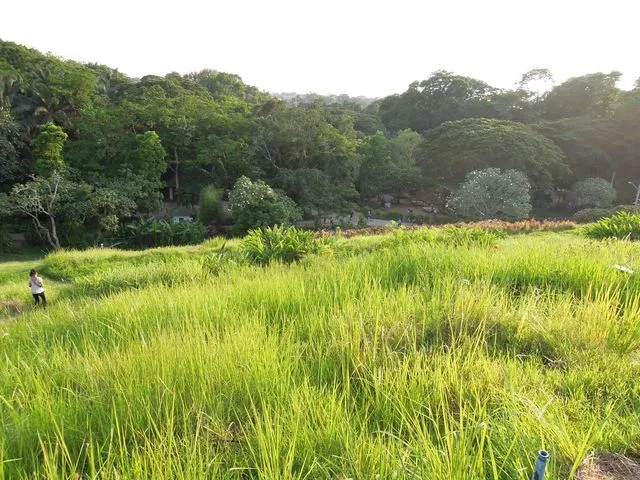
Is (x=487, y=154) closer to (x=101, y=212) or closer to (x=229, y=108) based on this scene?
(x=229, y=108)

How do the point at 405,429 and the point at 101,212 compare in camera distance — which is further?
the point at 101,212

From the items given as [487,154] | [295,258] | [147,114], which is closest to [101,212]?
[147,114]

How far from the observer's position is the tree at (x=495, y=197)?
924 inches

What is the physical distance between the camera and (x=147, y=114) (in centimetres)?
2422

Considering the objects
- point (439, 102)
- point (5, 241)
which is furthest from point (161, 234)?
point (439, 102)

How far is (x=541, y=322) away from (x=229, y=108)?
3104 cm

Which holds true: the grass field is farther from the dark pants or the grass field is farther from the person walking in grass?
the dark pants

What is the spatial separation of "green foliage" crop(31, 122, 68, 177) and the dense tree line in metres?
0.06

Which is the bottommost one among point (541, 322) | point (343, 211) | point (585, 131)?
point (343, 211)

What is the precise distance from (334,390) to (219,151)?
2483 cm

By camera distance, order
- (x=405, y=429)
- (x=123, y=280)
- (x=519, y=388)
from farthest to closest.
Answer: (x=123, y=280)
(x=519, y=388)
(x=405, y=429)

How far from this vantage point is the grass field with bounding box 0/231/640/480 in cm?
140

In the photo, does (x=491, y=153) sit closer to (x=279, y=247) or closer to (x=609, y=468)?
(x=279, y=247)

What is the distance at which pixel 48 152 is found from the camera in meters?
20.9
